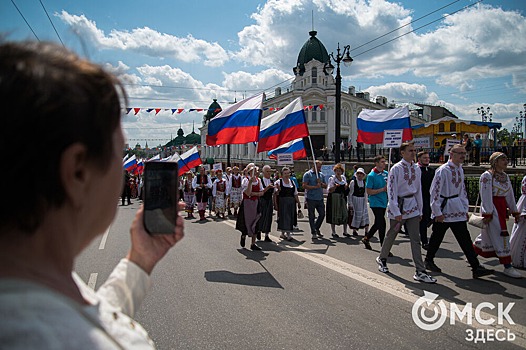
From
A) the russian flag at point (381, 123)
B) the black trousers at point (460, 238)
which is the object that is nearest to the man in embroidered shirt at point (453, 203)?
the black trousers at point (460, 238)

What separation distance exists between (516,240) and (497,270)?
0.66m

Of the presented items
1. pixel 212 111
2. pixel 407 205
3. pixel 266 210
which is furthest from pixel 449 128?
pixel 407 205

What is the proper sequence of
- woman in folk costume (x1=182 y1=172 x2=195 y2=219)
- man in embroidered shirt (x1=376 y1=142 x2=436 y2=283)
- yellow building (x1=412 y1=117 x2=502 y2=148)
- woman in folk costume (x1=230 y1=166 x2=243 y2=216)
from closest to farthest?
man in embroidered shirt (x1=376 y1=142 x2=436 y2=283)
woman in folk costume (x1=230 y1=166 x2=243 y2=216)
woman in folk costume (x1=182 y1=172 x2=195 y2=219)
yellow building (x1=412 y1=117 x2=502 y2=148)

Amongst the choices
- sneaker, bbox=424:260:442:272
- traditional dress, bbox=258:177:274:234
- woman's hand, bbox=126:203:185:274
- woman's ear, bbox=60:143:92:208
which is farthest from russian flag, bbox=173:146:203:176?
woman's ear, bbox=60:143:92:208

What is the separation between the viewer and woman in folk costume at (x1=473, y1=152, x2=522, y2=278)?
6.45 meters

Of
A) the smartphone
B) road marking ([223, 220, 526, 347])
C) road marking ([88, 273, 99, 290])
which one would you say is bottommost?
road marking ([88, 273, 99, 290])

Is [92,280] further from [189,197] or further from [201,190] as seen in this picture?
[189,197]

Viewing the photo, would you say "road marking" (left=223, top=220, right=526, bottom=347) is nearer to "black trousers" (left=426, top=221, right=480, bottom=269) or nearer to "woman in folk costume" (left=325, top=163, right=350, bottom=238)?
"black trousers" (left=426, top=221, right=480, bottom=269)

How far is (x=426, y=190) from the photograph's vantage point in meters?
8.55

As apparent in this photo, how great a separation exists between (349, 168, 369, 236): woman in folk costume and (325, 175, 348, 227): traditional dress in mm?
225

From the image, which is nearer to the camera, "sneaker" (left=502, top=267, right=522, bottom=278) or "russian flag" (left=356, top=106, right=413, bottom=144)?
"sneaker" (left=502, top=267, right=522, bottom=278)

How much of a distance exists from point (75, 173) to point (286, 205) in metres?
9.29

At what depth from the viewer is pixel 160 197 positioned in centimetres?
154

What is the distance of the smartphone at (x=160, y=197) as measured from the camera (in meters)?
1.41
